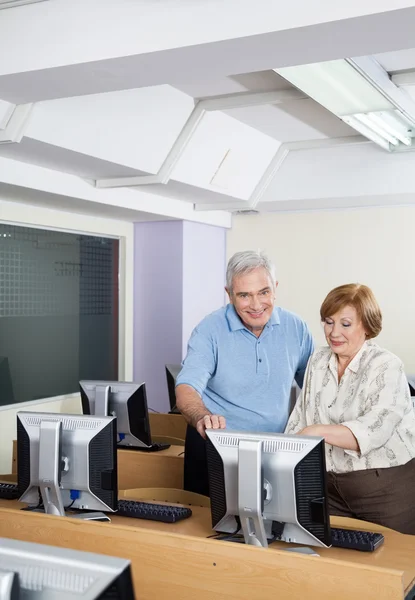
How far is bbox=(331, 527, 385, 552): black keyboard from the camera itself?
2498 millimetres

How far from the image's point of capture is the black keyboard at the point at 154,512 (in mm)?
2904

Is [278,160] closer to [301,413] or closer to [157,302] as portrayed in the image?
[157,302]

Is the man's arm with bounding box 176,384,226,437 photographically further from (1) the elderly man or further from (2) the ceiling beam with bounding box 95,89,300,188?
(2) the ceiling beam with bounding box 95,89,300,188

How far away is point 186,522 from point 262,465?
0.64 metres

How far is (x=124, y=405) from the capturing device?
4.35 metres

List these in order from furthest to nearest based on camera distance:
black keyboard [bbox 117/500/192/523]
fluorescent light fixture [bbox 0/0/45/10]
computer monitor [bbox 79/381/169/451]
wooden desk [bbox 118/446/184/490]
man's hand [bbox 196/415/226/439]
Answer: computer monitor [bbox 79/381/169/451] → wooden desk [bbox 118/446/184/490] → fluorescent light fixture [bbox 0/0/45/10] → black keyboard [bbox 117/500/192/523] → man's hand [bbox 196/415/226/439]

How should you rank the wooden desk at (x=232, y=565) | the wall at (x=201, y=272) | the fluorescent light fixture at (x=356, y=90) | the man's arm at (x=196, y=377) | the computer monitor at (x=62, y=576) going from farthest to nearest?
the wall at (x=201, y=272), the fluorescent light fixture at (x=356, y=90), the man's arm at (x=196, y=377), the wooden desk at (x=232, y=565), the computer monitor at (x=62, y=576)

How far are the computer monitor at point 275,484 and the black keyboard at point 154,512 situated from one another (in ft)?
1.54

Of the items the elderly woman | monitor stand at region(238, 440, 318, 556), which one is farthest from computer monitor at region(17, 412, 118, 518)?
the elderly woman

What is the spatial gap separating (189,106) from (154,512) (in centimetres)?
283

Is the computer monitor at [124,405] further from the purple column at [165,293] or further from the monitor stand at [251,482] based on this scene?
Result: the purple column at [165,293]

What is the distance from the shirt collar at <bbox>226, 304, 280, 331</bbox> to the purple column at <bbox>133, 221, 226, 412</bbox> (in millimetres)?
3309

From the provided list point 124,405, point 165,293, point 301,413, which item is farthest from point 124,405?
point 165,293

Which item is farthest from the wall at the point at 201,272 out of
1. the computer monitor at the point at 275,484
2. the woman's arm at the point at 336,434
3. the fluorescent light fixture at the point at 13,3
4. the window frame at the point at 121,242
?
the computer monitor at the point at 275,484
